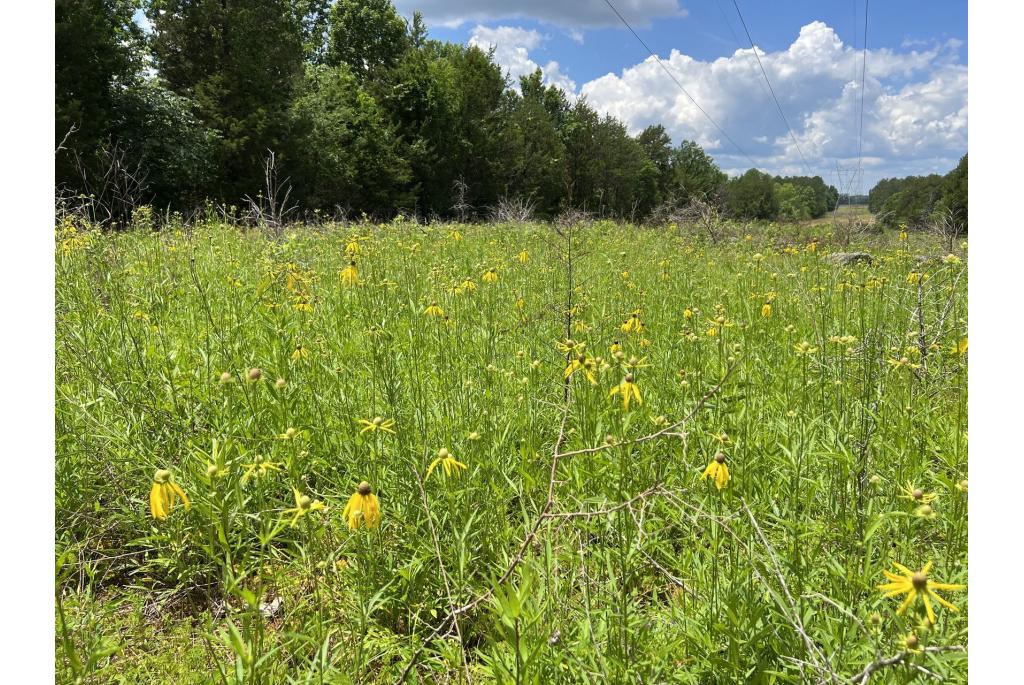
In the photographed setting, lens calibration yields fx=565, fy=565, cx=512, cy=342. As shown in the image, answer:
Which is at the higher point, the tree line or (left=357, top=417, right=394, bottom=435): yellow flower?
the tree line

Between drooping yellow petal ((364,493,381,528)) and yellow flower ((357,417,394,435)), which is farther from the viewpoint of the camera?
yellow flower ((357,417,394,435))

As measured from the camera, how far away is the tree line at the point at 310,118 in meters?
12.4

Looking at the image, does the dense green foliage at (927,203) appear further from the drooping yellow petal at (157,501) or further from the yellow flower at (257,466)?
the drooping yellow petal at (157,501)

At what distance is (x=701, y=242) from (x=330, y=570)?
758 centimetres

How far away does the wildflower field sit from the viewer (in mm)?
1206

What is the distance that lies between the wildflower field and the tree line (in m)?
6.03

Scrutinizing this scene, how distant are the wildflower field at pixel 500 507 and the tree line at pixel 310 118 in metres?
6.03

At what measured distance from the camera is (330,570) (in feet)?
5.28

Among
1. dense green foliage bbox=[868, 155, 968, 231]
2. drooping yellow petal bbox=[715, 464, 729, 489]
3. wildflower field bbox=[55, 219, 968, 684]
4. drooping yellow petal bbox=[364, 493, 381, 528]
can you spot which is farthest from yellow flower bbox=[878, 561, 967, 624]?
dense green foliage bbox=[868, 155, 968, 231]

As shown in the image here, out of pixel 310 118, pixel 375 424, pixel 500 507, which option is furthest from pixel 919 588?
pixel 310 118

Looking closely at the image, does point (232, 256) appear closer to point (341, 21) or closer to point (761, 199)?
point (341, 21)

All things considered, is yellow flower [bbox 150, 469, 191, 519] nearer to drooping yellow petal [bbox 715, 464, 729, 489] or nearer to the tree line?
drooping yellow petal [bbox 715, 464, 729, 489]

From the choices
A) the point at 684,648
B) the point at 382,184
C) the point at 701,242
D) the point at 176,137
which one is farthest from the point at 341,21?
the point at 684,648

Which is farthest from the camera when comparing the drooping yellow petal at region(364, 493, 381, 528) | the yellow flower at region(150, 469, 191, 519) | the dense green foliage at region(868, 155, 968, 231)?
the dense green foliage at region(868, 155, 968, 231)
